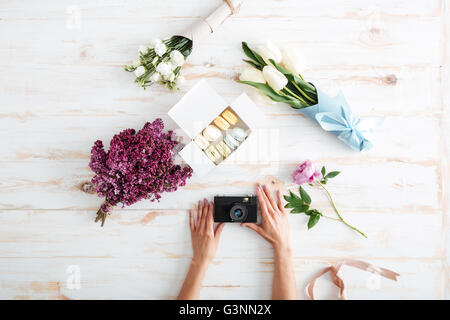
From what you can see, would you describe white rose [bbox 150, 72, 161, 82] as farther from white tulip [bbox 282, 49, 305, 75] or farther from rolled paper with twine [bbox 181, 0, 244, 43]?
white tulip [bbox 282, 49, 305, 75]

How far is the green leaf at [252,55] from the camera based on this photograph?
113cm

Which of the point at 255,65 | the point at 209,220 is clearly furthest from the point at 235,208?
the point at 255,65

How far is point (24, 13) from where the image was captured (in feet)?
3.88

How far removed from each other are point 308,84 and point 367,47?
306 mm

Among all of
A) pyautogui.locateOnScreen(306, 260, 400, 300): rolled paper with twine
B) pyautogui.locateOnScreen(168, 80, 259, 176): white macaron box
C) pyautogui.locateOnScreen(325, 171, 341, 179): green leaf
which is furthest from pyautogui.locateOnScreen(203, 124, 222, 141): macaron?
pyautogui.locateOnScreen(306, 260, 400, 300): rolled paper with twine

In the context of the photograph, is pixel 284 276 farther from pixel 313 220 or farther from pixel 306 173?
pixel 306 173

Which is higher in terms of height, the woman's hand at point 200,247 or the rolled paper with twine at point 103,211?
the rolled paper with twine at point 103,211

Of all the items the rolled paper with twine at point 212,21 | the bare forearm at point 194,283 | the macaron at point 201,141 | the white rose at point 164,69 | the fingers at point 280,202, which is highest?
the rolled paper with twine at point 212,21

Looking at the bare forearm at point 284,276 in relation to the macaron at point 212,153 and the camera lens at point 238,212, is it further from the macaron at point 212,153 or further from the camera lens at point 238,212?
the macaron at point 212,153

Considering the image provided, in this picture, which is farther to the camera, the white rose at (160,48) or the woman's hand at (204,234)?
the woman's hand at (204,234)

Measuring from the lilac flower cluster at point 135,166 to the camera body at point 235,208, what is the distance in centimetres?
20

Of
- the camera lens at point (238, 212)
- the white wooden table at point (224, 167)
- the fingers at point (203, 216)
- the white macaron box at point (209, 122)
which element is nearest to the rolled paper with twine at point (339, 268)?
the white wooden table at point (224, 167)

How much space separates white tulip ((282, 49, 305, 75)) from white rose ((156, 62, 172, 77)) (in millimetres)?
442
